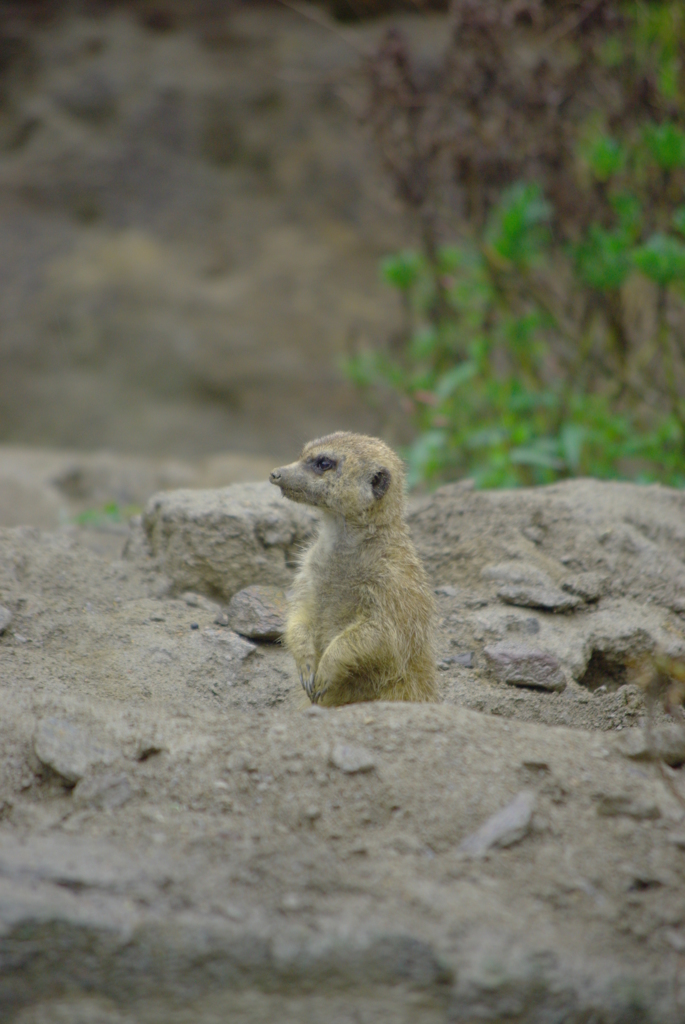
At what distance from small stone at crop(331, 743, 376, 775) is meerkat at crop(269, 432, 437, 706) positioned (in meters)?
0.59

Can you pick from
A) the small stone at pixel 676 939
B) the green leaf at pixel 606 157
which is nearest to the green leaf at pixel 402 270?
the green leaf at pixel 606 157

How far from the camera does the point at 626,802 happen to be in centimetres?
194

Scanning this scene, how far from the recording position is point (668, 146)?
4543mm

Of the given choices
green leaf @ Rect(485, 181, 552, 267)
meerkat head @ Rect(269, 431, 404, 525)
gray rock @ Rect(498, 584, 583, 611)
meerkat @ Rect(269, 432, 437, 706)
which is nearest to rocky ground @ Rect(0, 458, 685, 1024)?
gray rock @ Rect(498, 584, 583, 611)

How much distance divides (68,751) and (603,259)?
417cm

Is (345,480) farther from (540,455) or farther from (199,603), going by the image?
(540,455)

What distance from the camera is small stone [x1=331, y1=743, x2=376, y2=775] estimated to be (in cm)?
203

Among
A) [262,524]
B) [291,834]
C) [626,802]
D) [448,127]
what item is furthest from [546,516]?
[448,127]

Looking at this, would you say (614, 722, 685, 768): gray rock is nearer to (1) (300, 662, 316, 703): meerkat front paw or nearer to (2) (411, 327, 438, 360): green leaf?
(1) (300, 662, 316, 703): meerkat front paw

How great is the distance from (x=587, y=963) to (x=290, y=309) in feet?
26.1

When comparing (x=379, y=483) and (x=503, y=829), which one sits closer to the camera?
(x=503, y=829)

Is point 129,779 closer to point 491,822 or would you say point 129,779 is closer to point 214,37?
point 491,822

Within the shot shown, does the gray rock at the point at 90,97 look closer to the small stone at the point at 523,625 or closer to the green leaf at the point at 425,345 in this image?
the green leaf at the point at 425,345

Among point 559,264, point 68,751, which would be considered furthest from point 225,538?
point 559,264
